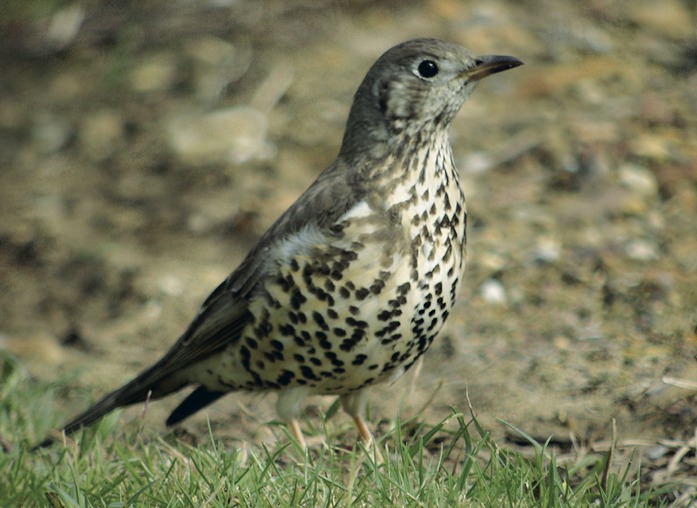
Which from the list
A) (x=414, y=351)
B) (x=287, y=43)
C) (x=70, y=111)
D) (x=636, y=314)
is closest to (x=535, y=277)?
(x=636, y=314)

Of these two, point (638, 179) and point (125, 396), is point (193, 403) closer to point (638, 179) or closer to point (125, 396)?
point (125, 396)

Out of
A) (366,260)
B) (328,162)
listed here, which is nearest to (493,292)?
(328,162)

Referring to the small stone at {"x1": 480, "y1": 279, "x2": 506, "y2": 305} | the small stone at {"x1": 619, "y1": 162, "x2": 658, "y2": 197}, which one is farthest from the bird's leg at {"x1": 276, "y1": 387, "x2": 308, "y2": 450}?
the small stone at {"x1": 619, "y1": 162, "x2": 658, "y2": 197}

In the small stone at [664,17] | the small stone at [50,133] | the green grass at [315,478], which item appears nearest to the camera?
the green grass at [315,478]

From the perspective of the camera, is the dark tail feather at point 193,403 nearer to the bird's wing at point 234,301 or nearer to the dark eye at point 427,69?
the bird's wing at point 234,301

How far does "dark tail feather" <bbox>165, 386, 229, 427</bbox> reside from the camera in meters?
4.23

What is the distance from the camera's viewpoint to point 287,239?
3.80m

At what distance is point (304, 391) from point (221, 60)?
A: 4.20 metres

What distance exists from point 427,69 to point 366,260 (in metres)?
0.75

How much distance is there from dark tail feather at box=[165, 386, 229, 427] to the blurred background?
165 mm

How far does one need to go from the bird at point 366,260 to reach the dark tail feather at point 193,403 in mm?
245

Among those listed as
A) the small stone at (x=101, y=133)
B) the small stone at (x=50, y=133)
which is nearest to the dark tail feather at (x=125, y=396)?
the small stone at (x=101, y=133)

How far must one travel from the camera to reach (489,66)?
3734 millimetres

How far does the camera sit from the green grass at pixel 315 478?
313 centimetres
